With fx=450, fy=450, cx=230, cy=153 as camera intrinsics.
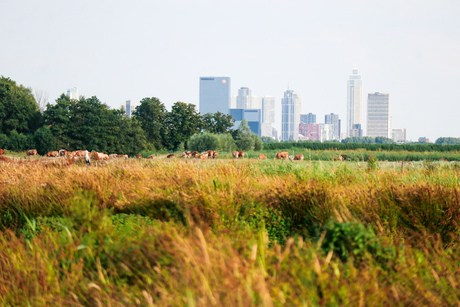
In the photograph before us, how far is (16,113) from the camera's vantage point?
36.7m

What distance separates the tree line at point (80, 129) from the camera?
33.5 metres

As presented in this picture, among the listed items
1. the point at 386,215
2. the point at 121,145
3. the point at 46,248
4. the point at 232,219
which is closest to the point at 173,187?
the point at 232,219

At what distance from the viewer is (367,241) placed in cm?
364

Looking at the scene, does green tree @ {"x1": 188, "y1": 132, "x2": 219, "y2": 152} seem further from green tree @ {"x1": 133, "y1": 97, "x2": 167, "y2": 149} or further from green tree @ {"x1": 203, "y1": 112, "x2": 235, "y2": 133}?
green tree @ {"x1": 203, "y1": 112, "x2": 235, "y2": 133}

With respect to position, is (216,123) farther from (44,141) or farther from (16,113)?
(16,113)

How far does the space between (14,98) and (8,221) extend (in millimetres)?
34840

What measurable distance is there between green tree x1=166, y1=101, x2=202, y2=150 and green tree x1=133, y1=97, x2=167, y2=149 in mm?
711

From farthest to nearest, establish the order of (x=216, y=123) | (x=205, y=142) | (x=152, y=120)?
1. (x=216, y=123)
2. (x=152, y=120)
3. (x=205, y=142)

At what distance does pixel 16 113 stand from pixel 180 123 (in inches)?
592

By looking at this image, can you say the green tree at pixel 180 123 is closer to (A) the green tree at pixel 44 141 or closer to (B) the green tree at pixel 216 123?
(B) the green tree at pixel 216 123

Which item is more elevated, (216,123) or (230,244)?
(216,123)

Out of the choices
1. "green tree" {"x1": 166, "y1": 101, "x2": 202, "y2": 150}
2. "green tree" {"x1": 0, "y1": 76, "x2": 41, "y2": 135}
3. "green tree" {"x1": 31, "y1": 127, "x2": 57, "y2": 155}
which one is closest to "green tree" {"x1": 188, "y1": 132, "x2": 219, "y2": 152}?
"green tree" {"x1": 31, "y1": 127, "x2": 57, "y2": 155}

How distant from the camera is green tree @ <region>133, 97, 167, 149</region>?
1750 inches

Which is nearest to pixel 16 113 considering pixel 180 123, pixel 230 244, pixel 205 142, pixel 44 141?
pixel 44 141
